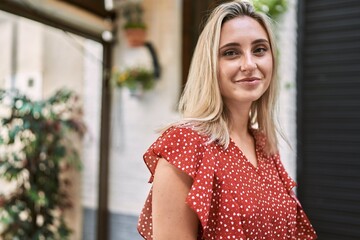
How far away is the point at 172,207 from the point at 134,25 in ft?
6.70

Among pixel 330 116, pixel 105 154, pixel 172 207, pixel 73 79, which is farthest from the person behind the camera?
pixel 73 79

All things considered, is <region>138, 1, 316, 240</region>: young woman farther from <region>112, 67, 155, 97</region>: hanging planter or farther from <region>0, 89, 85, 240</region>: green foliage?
<region>0, 89, 85, 240</region>: green foliage

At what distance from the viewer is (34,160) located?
2490 millimetres

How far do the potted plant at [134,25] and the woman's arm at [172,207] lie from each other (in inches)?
77.4

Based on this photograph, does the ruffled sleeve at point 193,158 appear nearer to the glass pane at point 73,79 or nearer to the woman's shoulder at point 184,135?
the woman's shoulder at point 184,135

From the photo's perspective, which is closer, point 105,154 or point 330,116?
point 330,116

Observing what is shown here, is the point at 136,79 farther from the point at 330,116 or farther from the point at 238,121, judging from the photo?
the point at 238,121

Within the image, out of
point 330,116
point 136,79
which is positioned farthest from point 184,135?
point 136,79

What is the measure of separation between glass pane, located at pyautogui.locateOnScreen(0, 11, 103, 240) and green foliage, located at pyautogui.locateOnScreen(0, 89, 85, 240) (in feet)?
0.63

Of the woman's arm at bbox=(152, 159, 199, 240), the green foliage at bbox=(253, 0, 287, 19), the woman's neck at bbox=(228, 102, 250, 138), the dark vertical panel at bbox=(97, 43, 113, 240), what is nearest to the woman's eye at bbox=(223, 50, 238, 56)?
the woman's neck at bbox=(228, 102, 250, 138)

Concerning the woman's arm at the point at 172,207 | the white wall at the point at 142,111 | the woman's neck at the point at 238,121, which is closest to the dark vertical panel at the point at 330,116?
the white wall at the point at 142,111

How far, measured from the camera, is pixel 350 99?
6.32ft

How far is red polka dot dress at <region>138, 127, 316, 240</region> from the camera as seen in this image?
2.61ft

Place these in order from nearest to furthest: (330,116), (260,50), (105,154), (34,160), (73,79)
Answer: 1. (260,50)
2. (330,116)
3. (34,160)
4. (105,154)
5. (73,79)
